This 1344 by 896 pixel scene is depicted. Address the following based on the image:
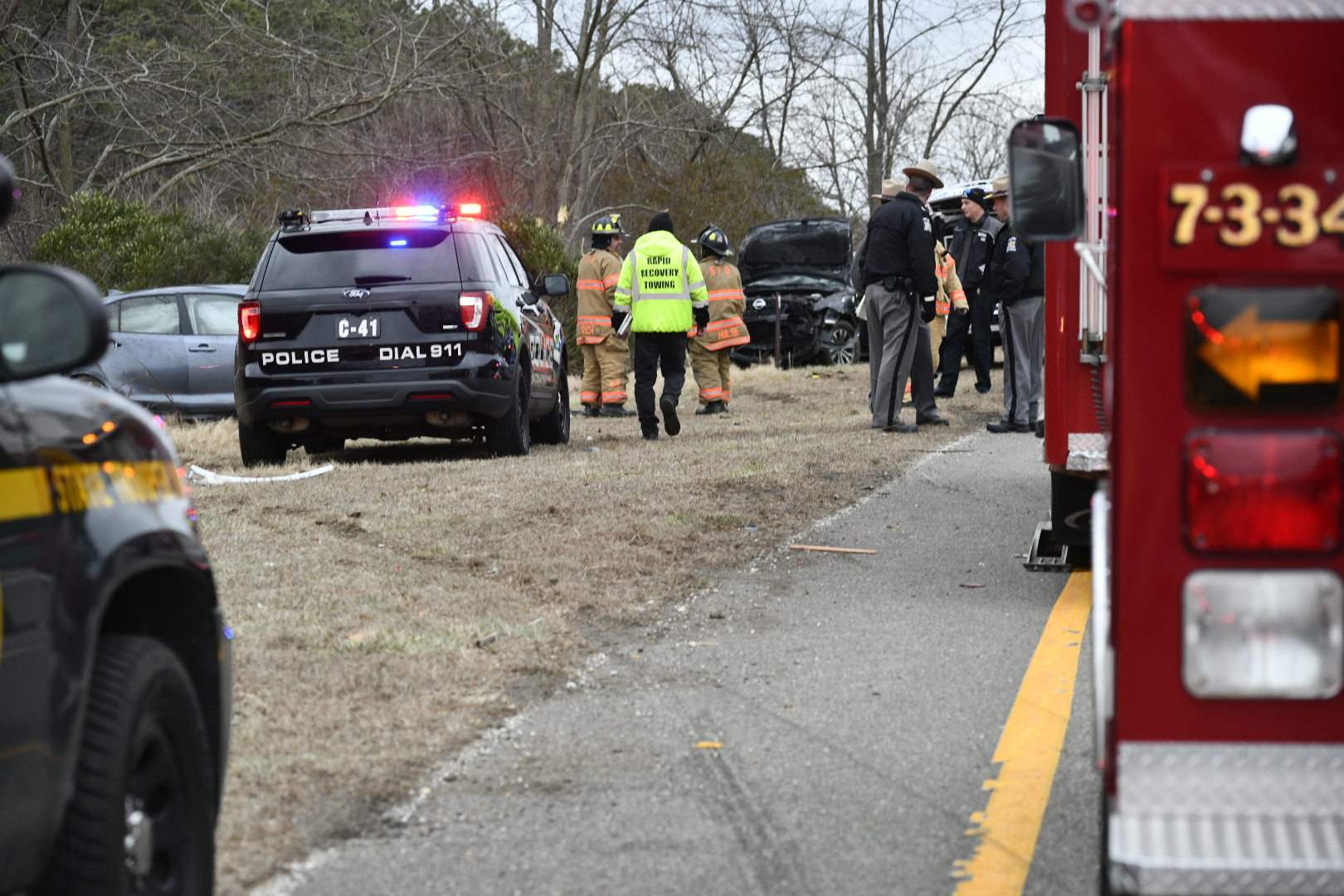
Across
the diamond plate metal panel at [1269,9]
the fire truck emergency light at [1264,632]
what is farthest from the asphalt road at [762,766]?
the diamond plate metal panel at [1269,9]

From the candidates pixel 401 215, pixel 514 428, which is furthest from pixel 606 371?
pixel 401 215

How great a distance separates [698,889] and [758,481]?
6.66 metres

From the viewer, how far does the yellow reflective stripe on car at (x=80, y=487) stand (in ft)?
7.82

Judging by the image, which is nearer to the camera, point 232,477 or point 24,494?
point 24,494

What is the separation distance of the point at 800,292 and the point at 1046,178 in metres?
22.0

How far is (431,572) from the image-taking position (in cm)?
714

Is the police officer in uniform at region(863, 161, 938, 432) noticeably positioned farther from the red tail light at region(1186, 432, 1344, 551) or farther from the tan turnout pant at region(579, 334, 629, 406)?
the red tail light at region(1186, 432, 1344, 551)

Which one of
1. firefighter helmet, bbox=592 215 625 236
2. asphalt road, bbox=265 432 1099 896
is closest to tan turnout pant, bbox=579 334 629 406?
firefighter helmet, bbox=592 215 625 236

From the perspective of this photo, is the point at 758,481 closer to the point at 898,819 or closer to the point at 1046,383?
the point at 1046,383

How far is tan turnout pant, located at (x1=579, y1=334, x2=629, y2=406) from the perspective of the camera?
1634cm

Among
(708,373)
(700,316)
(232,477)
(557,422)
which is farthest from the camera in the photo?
(708,373)

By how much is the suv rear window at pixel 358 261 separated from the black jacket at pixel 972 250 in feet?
19.1

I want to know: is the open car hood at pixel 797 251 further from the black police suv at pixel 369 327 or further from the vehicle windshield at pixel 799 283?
the black police suv at pixel 369 327

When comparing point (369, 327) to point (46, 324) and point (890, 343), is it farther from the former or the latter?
point (46, 324)
